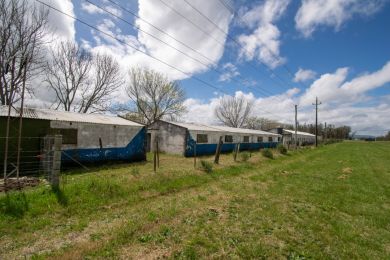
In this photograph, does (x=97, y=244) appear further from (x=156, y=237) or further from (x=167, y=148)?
(x=167, y=148)

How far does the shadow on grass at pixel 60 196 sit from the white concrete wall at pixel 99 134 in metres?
6.87

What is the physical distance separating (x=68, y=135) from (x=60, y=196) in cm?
785

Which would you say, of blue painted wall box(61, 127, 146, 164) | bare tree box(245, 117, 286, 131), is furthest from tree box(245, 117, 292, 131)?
blue painted wall box(61, 127, 146, 164)

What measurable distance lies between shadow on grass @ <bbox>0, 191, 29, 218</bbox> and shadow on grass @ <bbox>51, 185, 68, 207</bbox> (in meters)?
0.90

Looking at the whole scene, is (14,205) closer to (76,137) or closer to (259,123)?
(76,137)

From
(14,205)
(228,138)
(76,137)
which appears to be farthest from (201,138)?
(14,205)

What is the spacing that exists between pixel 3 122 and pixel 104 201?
8.48 m

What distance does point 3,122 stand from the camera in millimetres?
12961

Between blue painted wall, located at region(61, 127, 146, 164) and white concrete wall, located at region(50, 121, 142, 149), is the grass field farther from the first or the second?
white concrete wall, located at region(50, 121, 142, 149)

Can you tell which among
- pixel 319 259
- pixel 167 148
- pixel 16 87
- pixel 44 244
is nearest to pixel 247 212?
pixel 319 259

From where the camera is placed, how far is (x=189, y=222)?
712 cm

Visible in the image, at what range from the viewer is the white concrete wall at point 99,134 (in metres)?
15.5

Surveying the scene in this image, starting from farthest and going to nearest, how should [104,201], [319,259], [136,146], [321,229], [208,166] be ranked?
[136,146] → [208,166] → [104,201] → [321,229] → [319,259]

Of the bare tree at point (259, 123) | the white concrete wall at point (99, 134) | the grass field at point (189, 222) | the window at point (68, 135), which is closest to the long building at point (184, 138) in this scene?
the white concrete wall at point (99, 134)
